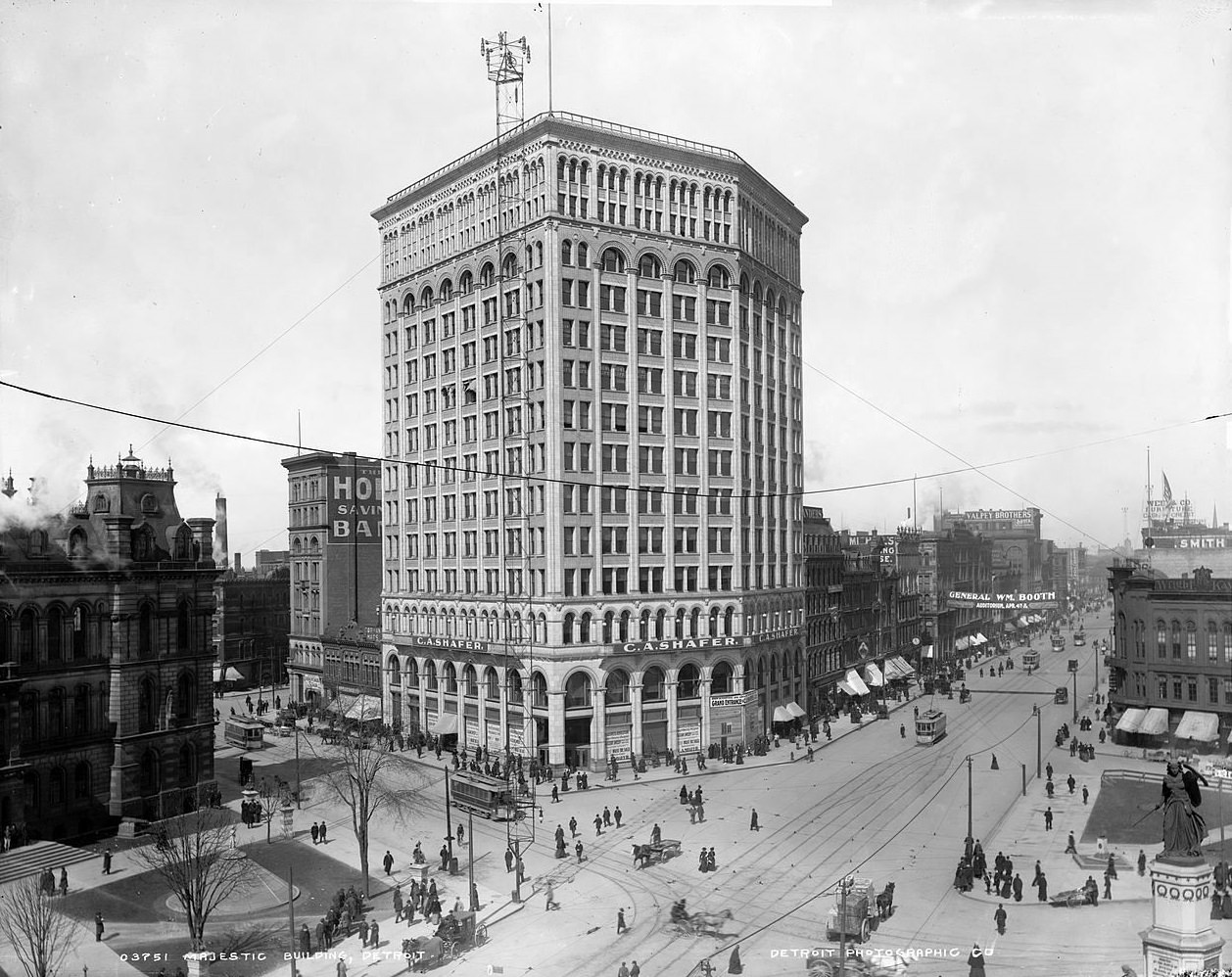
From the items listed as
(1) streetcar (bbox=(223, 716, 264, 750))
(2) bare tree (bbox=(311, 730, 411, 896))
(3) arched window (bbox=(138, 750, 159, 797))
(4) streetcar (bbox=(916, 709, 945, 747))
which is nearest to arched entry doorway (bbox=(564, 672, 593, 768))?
(2) bare tree (bbox=(311, 730, 411, 896))

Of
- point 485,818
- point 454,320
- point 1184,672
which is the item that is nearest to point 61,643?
point 485,818

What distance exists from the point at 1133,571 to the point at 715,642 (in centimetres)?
3416

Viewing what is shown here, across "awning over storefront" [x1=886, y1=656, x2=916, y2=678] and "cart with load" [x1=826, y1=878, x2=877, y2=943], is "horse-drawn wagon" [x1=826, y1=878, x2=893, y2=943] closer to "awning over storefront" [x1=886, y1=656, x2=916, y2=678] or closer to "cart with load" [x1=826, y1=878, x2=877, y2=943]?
"cart with load" [x1=826, y1=878, x2=877, y2=943]

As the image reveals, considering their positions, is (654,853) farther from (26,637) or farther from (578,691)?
(26,637)

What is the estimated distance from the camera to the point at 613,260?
70.2m

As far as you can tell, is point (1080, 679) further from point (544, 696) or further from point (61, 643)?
point (61, 643)

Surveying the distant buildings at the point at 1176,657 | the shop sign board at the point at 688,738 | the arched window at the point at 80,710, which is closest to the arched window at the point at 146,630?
the arched window at the point at 80,710

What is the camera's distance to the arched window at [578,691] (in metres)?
66.9

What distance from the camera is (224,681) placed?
4427 inches

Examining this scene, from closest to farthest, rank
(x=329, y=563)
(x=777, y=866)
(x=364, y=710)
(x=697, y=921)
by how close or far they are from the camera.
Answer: (x=697, y=921) → (x=777, y=866) → (x=364, y=710) → (x=329, y=563)

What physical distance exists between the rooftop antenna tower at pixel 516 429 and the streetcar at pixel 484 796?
8.61 m

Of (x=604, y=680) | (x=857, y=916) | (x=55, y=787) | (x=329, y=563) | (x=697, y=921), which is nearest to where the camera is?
(x=857, y=916)

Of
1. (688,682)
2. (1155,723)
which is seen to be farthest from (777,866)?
(1155,723)

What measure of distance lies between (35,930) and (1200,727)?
231 ft
